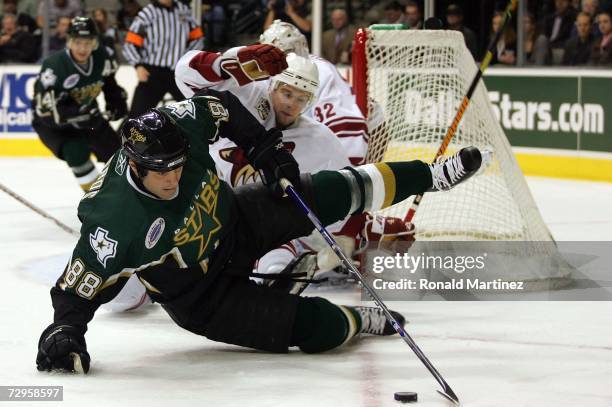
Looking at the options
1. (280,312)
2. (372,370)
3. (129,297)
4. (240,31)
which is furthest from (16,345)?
(240,31)

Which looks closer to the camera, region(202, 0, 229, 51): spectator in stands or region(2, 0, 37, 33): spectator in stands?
region(202, 0, 229, 51): spectator in stands

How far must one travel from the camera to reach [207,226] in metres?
3.05

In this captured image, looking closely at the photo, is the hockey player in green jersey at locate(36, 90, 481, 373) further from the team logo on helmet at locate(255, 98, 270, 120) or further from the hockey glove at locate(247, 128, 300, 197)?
the team logo on helmet at locate(255, 98, 270, 120)

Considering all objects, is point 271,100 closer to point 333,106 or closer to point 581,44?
point 333,106

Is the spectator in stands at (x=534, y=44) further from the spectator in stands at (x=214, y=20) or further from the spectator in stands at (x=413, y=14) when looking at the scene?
the spectator in stands at (x=214, y=20)

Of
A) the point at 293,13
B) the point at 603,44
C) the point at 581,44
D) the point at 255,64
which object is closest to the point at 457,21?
the point at 581,44

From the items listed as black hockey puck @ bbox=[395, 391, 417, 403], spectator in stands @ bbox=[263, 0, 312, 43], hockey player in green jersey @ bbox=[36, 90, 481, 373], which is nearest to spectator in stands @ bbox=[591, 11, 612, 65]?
spectator in stands @ bbox=[263, 0, 312, 43]

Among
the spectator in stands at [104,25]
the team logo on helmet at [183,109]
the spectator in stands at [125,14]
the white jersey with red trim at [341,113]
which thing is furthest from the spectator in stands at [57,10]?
the team logo on helmet at [183,109]

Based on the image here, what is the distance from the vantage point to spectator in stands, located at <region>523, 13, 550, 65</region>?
7867 millimetres

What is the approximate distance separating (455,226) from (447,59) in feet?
2.49

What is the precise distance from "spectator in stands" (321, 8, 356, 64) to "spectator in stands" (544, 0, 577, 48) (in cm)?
160

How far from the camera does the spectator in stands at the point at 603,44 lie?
7.47 meters

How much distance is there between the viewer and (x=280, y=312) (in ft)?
10.2

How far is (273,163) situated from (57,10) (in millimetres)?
6672
